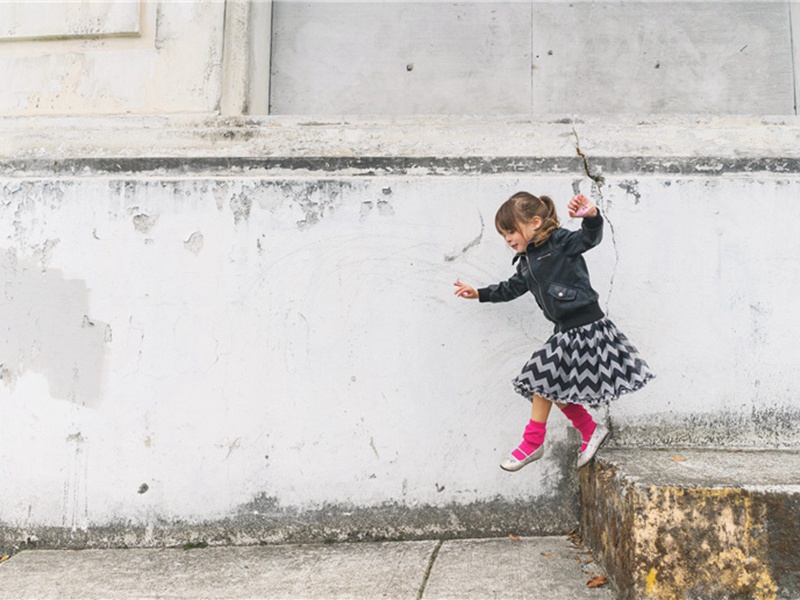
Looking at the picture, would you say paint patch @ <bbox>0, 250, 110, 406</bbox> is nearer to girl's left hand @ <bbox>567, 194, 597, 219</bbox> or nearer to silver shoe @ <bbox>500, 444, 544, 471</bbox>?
silver shoe @ <bbox>500, 444, 544, 471</bbox>

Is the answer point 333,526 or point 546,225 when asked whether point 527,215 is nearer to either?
point 546,225

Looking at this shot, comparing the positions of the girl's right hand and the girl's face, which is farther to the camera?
the girl's right hand

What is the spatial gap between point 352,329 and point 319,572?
1.01 m

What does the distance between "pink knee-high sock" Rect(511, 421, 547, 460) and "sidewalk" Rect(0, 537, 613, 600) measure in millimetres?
382

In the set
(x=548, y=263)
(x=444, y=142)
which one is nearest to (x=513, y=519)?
(x=548, y=263)

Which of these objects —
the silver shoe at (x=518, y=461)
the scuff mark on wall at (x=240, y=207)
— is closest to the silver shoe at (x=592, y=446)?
the silver shoe at (x=518, y=461)

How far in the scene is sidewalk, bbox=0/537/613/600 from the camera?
2516 mm

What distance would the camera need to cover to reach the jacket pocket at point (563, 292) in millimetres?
2754

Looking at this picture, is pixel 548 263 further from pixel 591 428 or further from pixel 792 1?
pixel 792 1

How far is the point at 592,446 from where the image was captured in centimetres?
284

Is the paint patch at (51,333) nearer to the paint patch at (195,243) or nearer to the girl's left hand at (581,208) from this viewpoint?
the paint patch at (195,243)

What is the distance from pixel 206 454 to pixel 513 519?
135cm

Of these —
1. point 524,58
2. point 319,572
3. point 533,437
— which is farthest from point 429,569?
point 524,58

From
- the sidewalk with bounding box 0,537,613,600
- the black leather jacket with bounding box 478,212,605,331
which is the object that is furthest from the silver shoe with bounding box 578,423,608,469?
the black leather jacket with bounding box 478,212,605,331
